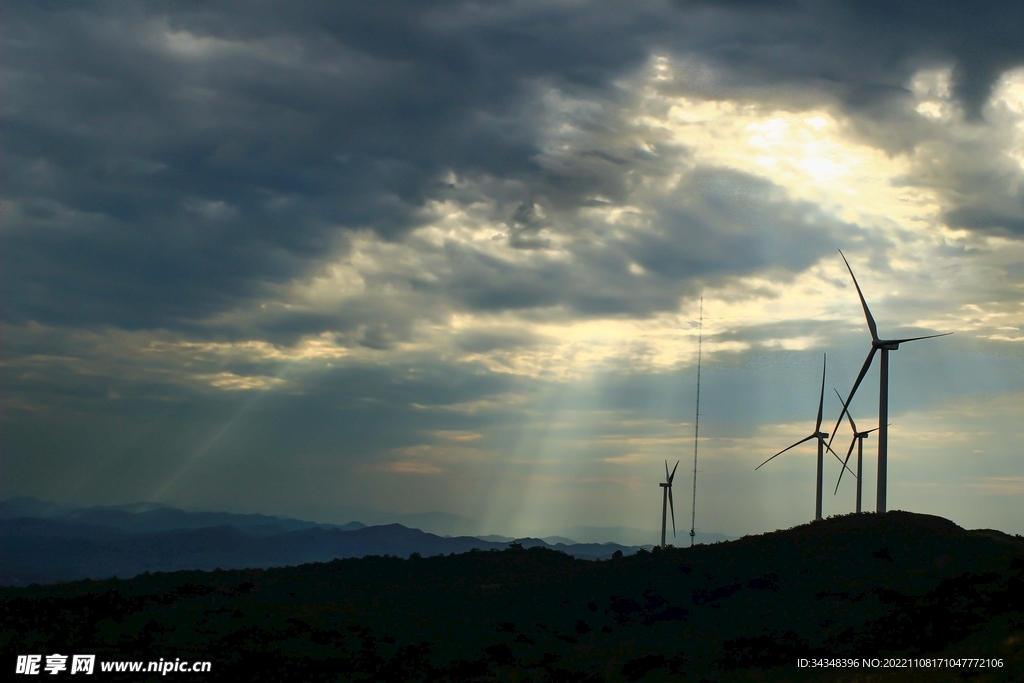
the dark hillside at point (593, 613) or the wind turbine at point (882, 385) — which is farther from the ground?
the wind turbine at point (882, 385)

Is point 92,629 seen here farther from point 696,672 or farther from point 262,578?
point 696,672

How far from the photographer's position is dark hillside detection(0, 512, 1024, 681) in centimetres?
5422

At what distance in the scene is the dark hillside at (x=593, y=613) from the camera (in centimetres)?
5422

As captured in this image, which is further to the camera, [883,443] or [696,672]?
[883,443]

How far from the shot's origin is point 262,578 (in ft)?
288

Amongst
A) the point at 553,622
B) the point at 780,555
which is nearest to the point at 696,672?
the point at 553,622

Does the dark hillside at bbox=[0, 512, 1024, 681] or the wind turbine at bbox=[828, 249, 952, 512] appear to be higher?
the wind turbine at bbox=[828, 249, 952, 512]

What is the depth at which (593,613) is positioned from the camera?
2918 inches

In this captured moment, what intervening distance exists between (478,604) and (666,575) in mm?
20614

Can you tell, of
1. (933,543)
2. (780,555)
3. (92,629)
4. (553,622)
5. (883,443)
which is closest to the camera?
(92,629)

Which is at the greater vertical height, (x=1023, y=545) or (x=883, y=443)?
(x=883, y=443)

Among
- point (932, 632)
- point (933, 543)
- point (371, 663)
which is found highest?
point (933, 543)

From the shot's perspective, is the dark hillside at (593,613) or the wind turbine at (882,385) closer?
the dark hillside at (593,613)

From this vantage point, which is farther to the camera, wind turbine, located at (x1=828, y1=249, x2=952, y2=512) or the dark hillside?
wind turbine, located at (x1=828, y1=249, x2=952, y2=512)
